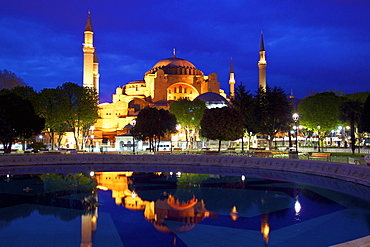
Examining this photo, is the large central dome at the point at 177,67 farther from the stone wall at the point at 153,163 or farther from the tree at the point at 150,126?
the stone wall at the point at 153,163

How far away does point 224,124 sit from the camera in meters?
28.4

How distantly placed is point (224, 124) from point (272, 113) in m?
5.86

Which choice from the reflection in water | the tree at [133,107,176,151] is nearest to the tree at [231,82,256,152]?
the tree at [133,107,176,151]

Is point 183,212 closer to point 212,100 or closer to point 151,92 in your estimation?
point 212,100

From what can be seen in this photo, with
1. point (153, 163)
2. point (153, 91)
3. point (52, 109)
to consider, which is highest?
point (153, 91)

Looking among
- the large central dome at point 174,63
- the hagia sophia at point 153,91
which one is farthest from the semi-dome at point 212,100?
the large central dome at point 174,63

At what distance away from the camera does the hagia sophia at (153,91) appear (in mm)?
61094

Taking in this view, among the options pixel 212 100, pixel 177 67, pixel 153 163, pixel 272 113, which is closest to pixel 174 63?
pixel 177 67

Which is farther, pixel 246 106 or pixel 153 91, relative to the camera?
pixel 153 91

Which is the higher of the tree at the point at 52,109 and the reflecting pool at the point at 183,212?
the tree at the point at 52,109

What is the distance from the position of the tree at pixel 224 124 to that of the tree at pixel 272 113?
156 inches

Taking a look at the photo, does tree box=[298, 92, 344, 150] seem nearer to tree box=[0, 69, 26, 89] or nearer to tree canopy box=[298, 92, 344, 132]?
tree canopy box=[298, 92, 344, 132]

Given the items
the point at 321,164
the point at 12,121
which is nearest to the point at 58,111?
the point at 12,121

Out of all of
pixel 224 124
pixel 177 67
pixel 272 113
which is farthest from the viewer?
pixel 177 67
